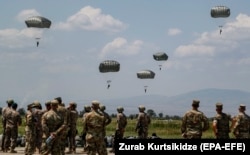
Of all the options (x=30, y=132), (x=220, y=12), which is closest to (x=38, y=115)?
(x=30, y=132)

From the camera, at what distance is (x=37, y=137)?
25.4m

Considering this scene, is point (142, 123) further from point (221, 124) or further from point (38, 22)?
point (38, 22)

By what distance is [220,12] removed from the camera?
1976 inches

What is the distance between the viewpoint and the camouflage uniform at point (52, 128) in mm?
19109

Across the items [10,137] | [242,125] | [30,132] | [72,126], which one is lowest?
[10,137]

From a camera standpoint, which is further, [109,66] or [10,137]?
[109,66]

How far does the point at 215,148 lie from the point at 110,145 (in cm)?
1732

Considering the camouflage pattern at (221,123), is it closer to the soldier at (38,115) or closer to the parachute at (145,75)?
the soldier at (38,115)

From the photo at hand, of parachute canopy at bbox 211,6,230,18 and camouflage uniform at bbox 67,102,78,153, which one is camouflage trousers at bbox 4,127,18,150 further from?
parachute canopy at bbox 211,6,230,18

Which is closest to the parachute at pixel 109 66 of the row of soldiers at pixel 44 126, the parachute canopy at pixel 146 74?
the parachute canopy at pixel 146 74

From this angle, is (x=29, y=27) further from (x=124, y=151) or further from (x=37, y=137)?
(x=124, y=151)

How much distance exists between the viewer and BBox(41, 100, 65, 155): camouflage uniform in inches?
752

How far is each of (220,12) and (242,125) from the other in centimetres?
2921

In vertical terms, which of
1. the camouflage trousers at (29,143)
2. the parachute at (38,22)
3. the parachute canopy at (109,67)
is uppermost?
the parachute at (38,22)
